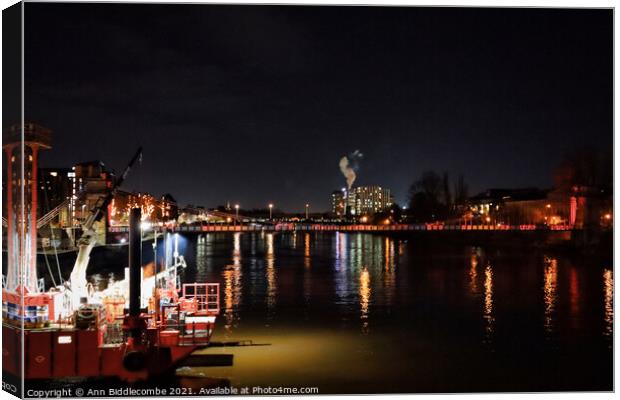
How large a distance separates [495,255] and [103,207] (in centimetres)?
2495

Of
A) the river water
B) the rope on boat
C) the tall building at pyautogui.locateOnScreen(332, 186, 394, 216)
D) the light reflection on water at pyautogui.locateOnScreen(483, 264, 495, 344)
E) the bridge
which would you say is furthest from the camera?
the tall building at pyautogui.locateOnScreen(332, 186, 394, 216)

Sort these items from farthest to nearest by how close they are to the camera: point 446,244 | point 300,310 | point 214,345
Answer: point 446,244
point 300,310
point 214,345

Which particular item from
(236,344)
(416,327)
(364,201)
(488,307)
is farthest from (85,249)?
(364,201)

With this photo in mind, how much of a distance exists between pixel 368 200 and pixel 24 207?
5028 cm

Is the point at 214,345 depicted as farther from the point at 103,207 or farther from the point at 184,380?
the point at 103,207

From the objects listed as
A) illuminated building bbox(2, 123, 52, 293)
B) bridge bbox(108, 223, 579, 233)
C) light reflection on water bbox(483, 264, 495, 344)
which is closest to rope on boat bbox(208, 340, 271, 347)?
illuminated building bbox(2, 123, 52, 293)

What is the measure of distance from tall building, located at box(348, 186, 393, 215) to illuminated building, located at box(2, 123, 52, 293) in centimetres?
4494

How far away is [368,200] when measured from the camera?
188 ft

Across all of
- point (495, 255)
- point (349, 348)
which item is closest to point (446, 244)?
point (495, 255)

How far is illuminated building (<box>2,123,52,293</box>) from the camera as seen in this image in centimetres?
733

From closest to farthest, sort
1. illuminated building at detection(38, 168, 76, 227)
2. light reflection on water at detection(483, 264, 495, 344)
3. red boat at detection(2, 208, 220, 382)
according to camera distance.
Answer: red boat at detection(2, 208, 220, 382) → light reflection on water at detection(483, 264, 495, 344) → illuminated building at detection(38, 168, 76, 227)

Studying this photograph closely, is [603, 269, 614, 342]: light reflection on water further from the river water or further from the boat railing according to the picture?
the boat railing

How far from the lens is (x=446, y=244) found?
41.1 meters

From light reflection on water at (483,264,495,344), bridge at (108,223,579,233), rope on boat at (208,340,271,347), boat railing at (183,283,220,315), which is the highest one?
bridge at (108,223,579,233)
